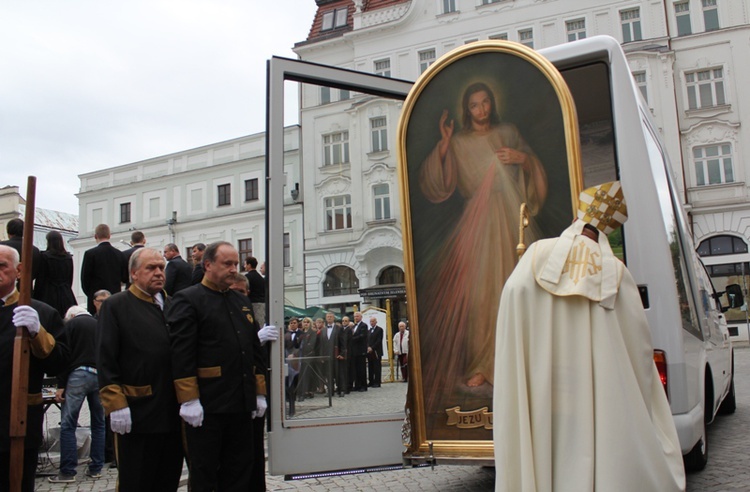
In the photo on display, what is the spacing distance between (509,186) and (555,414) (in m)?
2.17

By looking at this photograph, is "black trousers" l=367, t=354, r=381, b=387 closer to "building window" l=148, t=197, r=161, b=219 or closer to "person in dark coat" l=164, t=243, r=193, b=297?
"person in dark coat" l=164, t=243, r=193, b=297

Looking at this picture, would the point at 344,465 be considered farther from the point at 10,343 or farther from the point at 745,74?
the point at 745,74

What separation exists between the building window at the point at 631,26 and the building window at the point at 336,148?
2747 centimetres

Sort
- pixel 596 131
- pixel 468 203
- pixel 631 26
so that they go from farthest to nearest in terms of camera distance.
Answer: pixel 631 26
pixel 596 131
pixel 468 203

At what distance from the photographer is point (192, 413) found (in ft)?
14.4

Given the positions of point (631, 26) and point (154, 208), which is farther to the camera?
point (154, 208)

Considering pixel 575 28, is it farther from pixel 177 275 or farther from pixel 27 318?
pixel 27 318

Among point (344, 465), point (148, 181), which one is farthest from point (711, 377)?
point (148, 181)

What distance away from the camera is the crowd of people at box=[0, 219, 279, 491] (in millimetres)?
4070

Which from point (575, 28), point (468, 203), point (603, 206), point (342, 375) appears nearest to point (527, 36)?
point (575, 28)

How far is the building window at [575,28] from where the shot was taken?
100ft

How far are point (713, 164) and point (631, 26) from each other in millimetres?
6774

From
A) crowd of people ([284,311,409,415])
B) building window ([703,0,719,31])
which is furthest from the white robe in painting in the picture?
building window ([703,0,719,31])

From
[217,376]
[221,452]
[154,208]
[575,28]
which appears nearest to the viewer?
[217,376]
